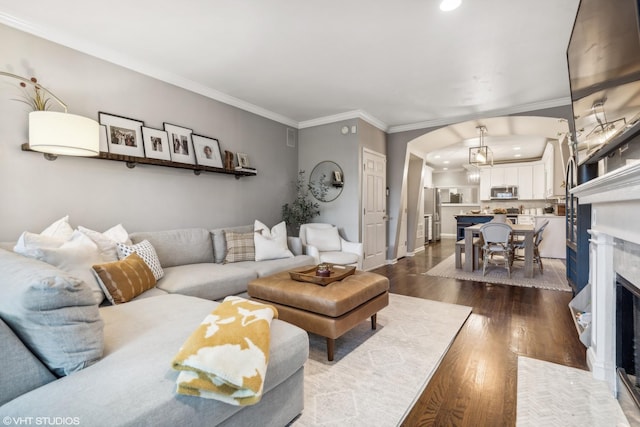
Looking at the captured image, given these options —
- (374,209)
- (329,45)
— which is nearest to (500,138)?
(374,209)

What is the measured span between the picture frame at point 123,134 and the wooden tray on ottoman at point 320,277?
2137 millimetres

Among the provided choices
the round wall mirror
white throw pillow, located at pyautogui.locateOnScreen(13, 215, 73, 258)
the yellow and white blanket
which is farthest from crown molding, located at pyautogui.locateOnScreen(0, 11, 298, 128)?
the yellow and white blanket

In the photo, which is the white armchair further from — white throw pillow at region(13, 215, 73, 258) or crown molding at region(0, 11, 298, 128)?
white throw pillow at region(13, 215, 73, 258)

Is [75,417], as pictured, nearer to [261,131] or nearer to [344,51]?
[344,51]

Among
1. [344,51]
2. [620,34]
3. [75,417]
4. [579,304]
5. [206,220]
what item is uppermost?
[344,51]

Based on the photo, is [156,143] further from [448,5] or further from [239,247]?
[448,5]

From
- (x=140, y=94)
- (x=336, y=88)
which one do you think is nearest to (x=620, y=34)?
(x=336, y=88)

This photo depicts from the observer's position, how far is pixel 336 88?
12.7ft

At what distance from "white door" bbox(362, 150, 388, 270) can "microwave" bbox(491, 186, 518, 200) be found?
5050mm

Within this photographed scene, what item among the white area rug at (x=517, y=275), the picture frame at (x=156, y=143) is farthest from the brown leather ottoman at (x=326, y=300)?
the white area rug at (x=517, y=275)

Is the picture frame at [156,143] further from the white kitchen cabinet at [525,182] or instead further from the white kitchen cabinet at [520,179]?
the white kitchen cabinet at [525,182]

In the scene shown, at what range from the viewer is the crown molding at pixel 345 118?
15.8 ft

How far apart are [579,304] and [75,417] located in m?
3.74

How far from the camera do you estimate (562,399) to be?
5.62 feet
